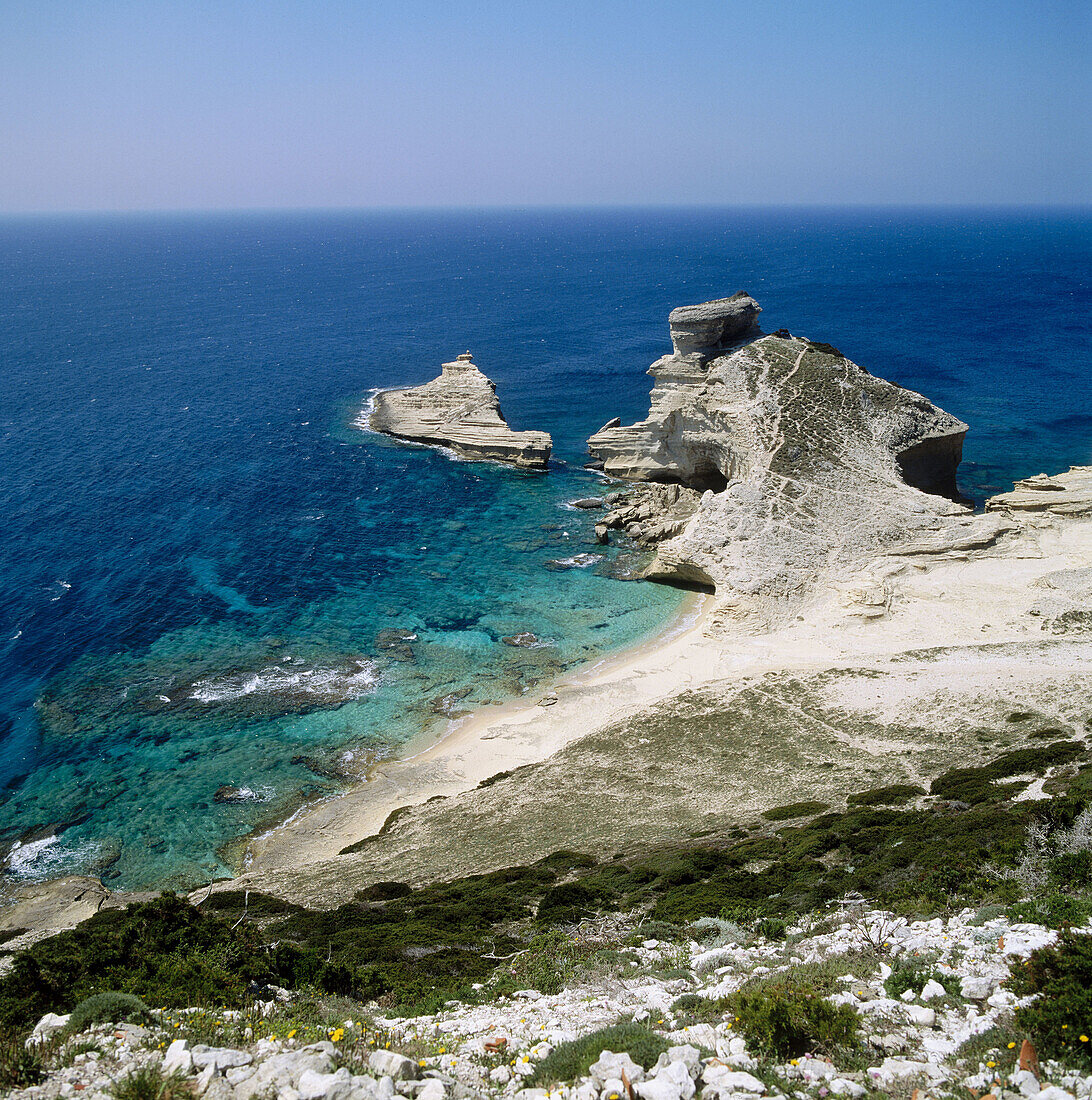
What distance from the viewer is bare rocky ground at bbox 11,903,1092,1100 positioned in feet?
35.2

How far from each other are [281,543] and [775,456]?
122 ft

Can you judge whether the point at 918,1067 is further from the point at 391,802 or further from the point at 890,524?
the point at 890,524

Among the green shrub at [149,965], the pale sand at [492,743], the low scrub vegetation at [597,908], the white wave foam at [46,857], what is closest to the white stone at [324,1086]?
the low scrub vegetation at [597,908]

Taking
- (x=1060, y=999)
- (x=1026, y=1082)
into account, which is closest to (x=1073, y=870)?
(x=1060, y=999)

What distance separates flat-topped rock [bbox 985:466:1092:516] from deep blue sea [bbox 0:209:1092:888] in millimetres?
7366

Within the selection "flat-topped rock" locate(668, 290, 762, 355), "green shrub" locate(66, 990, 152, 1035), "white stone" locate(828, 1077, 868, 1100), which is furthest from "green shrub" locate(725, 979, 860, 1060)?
"flat-topped rock" locate(668, 290, 762, 355)

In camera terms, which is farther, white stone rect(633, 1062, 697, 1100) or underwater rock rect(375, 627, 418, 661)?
underwater rock rect(375, 627, 418, 661)

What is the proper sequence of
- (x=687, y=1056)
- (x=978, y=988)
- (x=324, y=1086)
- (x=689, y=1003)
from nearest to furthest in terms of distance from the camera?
(x=324, y=1086) < (x=687, y=1056) < (x=978, y=988) < (x=689, y=1003)

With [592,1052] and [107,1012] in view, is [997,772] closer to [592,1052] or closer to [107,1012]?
[592,1052]

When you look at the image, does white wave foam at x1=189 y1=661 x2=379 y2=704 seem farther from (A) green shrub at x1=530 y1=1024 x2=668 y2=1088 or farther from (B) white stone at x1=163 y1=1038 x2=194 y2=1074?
(A) green shrub at x1=530 y1=1024 x2=668 y2=1088

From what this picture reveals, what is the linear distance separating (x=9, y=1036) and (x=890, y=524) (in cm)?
4900

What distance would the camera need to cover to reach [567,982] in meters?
16.2

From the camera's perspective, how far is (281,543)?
6088 cm

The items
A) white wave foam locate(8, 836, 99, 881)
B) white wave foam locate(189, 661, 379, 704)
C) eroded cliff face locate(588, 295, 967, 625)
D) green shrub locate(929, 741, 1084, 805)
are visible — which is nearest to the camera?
green shrub locate(929, 741, 1084, 805)
